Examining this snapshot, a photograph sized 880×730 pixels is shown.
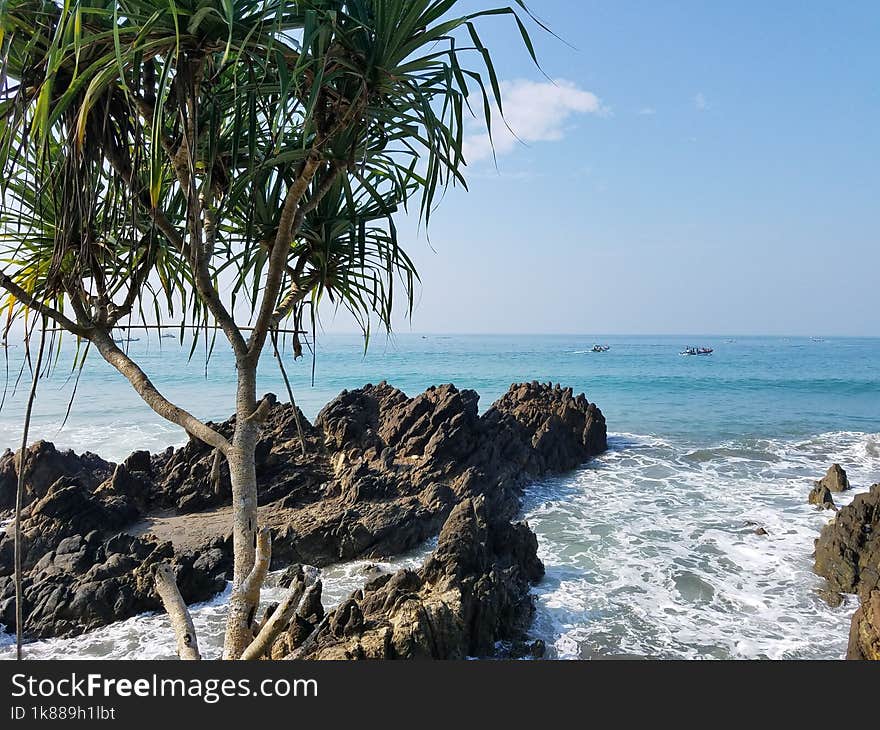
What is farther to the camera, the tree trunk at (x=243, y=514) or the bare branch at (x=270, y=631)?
the tree trunk at (x=243, y=514)

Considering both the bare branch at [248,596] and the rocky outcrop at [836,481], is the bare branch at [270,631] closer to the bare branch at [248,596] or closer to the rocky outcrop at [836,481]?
the bare branch at [248,596]

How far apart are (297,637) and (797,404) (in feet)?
87.4

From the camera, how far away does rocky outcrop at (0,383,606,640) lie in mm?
5664

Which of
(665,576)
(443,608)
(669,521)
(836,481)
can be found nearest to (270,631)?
(443,608)

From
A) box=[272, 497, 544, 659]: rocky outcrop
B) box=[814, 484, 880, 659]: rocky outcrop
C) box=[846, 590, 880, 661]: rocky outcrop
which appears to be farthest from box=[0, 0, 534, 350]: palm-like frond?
box=[814, 484, 880, 659]: rocky outcrop

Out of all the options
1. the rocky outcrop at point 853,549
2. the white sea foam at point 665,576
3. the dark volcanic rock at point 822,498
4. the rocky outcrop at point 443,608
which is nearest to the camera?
the rocky outcrop at point 443,608

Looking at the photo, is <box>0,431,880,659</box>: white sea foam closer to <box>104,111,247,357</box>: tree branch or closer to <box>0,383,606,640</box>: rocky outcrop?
<box>0,383,606,640</box>: rocky outcrop

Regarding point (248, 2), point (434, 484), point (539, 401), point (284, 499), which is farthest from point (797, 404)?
point (248, 2)

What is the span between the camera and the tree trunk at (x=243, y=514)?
191cm

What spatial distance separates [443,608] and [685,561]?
13.7 ft

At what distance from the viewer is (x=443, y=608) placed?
14.3 ft

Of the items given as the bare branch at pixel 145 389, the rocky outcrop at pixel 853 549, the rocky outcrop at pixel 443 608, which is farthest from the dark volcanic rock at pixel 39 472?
the rocky outcrop at pixel 853 549

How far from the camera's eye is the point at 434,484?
28.7 feet

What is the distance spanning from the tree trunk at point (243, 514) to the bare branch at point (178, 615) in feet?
0.37
